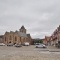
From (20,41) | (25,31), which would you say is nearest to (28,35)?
(25,31)

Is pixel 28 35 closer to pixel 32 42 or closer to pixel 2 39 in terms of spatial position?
pixel 32 42

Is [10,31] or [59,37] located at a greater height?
[10,31]

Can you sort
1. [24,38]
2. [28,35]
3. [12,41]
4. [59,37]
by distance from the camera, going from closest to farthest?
[59,37]
[12,41]
[24,38]
[28,35]

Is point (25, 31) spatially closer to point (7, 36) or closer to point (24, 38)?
point (24, 38)

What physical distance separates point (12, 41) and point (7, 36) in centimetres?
670

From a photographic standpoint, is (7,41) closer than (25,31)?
Yes

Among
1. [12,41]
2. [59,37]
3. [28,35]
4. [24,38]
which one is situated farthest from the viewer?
[28,35]

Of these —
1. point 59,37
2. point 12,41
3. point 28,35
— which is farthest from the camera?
point 28,35

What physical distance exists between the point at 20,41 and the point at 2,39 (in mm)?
16075

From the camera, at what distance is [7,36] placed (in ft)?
474

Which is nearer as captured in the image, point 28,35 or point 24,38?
point 24,38

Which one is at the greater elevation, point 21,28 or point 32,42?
point 21,28

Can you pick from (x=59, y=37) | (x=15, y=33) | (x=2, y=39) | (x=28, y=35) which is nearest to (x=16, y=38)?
(x=15, y=33)

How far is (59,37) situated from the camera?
259 ft
